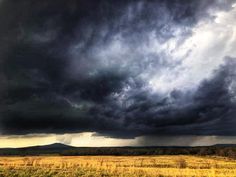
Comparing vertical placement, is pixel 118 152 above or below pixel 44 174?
above

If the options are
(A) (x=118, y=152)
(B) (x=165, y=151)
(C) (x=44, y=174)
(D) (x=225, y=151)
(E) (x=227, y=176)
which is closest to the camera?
(E) (x=227, y=176)

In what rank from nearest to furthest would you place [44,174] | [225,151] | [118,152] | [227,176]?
[227,176] < [44,174] < [225,151] < [118,152]

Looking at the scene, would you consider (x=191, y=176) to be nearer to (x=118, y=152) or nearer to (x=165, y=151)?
(x=165, y=151)

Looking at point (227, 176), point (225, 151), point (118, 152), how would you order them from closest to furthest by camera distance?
point (227, 176) → point (225, 151) → point (118, 152)

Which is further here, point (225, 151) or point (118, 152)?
point (118, 152)

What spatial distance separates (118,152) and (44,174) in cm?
13367

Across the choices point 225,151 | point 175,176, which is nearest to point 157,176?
point 175,176

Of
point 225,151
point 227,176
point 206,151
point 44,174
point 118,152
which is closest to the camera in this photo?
point 227,176

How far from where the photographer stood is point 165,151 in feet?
527

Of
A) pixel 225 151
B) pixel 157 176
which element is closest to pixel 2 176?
pixel 157 176

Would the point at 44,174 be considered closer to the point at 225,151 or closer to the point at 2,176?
the point at 2,176

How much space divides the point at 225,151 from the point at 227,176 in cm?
8928

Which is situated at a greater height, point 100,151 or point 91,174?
point 100,151

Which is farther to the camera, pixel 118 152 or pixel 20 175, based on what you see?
pixel 118 152
